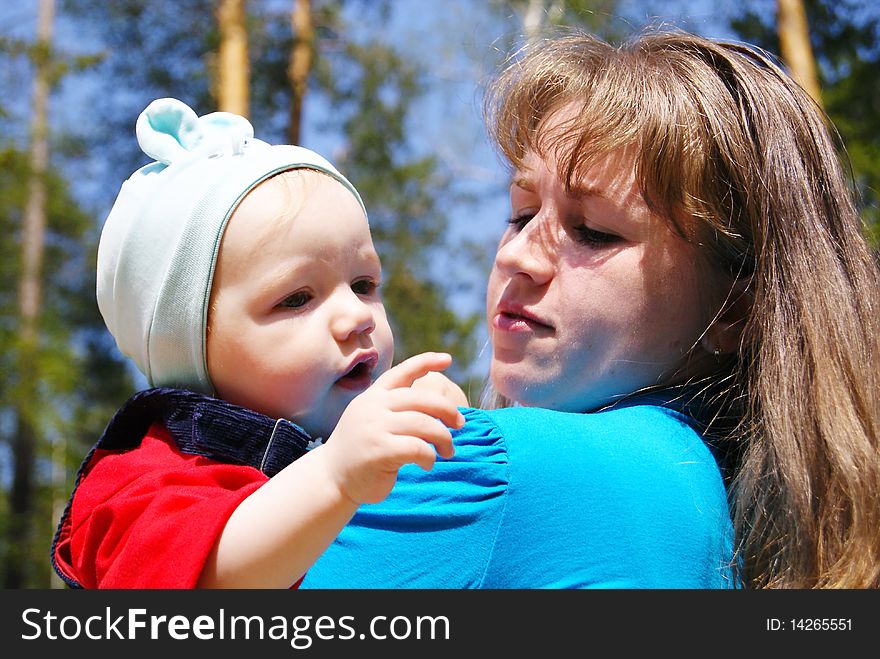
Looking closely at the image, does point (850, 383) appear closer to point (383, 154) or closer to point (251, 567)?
point (251, 567)

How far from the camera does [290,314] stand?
6.19 feet

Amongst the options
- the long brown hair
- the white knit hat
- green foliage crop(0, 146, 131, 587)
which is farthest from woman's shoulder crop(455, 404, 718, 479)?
green foliage crop(0, 146, 131, 587)

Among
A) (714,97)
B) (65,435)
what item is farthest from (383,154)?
(714,97)

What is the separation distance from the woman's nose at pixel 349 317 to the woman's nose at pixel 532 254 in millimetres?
285

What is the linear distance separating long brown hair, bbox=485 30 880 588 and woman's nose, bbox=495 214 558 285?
0.11 m

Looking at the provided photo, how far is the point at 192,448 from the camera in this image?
179 centimetres

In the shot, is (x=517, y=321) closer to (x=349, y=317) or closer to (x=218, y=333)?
(x=349, y=317)

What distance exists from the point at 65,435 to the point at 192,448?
42.7ft

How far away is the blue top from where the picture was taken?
1.52 metres

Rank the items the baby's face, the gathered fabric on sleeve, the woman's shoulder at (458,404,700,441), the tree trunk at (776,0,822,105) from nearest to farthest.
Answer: the gathered fabric on sleeve
the woman's shoulder at (458,404,700,441)
the baby's face
the tree trunk at (776,0,822,105)

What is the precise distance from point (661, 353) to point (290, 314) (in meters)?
0.71

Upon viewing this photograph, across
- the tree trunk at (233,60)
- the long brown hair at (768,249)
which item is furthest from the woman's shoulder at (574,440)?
the tree trunk at (233,60)

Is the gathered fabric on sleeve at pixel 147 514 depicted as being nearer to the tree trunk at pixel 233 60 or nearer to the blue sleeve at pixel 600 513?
the blue sleeve at pixel 600 513

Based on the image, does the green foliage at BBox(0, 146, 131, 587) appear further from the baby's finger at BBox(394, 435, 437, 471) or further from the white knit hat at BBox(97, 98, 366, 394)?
the baby's finger at BBox(394, 435, 437, 471)
